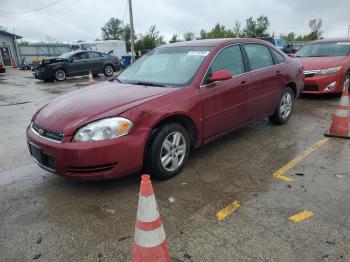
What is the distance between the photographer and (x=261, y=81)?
5.21m

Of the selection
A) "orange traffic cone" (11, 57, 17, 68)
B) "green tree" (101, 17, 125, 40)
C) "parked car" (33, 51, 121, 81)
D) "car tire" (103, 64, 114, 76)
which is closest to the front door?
"orange traffic cone" (11, 57, 17, 68)

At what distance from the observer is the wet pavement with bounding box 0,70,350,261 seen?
8.84 ft

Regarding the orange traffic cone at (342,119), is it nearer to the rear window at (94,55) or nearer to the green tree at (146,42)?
the rear window at (94,55)

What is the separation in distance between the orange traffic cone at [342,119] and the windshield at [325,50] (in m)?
4.13

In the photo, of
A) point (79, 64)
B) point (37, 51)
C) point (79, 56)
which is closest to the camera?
point (79, 64)

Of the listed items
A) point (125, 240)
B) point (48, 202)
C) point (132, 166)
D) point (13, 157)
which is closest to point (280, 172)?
point (132, 166)

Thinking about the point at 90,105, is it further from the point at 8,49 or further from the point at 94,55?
the point at 8,49

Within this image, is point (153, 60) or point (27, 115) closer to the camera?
point (153, 60)

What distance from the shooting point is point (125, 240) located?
9.30ft

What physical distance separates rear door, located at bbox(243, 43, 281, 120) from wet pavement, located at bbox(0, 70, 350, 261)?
67cm

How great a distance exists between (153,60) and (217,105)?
4.31 ft

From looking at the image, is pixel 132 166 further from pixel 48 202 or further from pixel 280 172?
pixel 280 172

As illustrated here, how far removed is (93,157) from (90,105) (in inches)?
27.9

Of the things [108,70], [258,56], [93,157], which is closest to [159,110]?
[93,157]
